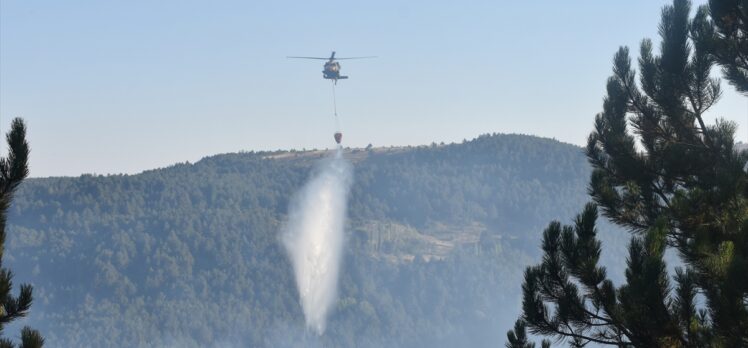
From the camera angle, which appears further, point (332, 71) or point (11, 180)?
point (332, 71)

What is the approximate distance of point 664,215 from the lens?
32.1m

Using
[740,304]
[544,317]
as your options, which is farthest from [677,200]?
[740,304]

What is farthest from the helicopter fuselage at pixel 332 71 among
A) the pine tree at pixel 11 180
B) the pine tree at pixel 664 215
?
the pine tree at pixel 11 180

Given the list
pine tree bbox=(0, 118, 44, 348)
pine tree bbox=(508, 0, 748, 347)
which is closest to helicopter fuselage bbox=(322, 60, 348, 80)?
pine tree bbox=(508, 0, 748, 347)

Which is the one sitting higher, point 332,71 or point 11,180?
point 332,71

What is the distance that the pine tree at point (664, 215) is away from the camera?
25.4 m

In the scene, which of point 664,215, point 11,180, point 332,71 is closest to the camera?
point 11,180

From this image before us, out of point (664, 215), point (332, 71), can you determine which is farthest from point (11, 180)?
point (332, 71)

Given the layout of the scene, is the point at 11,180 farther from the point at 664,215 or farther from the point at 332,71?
the point at 332,71

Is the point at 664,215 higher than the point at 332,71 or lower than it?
lower

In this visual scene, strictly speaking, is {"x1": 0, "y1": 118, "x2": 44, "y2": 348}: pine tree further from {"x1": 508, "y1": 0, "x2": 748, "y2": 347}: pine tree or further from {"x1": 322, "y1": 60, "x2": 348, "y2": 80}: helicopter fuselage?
{"x1": 322, "y1": 60, "x2": 348, "y2": 80}: helicopter fuselage

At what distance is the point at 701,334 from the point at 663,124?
1069cm

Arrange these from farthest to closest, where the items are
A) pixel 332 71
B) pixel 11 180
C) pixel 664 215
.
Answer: pixel 332 71, pixel 664 215, pixel 11 180

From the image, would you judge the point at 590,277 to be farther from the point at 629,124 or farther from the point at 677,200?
the point at 629,124
